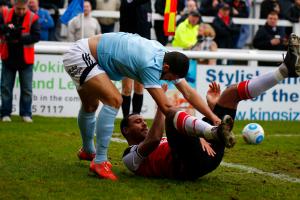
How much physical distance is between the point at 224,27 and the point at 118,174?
32.7ft

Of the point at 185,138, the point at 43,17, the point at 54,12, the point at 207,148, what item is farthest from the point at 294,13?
the point at 185,138

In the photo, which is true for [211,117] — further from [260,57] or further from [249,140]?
[260,57]

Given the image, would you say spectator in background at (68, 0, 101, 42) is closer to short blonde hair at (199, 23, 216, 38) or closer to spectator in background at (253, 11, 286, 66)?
short blonde hair at (199, 23, 216, 38)

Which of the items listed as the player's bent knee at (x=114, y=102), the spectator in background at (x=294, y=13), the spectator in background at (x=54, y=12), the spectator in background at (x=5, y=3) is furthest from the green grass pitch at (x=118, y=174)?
the spectator in background at (x=294, y=13)

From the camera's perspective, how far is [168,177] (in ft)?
26.1

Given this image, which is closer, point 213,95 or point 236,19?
point 213,95

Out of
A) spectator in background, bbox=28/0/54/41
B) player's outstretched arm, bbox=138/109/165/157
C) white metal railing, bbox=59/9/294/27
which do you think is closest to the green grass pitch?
player's outstretched arm, bbox=138/109/165/157

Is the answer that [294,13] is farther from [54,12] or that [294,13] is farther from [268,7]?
[54,12]

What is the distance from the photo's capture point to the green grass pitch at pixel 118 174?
7078 mm

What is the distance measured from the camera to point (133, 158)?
777cm

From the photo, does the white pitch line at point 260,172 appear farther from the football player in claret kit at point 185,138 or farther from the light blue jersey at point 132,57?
the light blue jersey at point 132,57

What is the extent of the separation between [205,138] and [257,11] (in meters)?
13.2

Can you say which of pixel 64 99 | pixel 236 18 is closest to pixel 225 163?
pixel 64 99

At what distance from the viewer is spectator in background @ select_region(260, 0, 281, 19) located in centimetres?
1866
